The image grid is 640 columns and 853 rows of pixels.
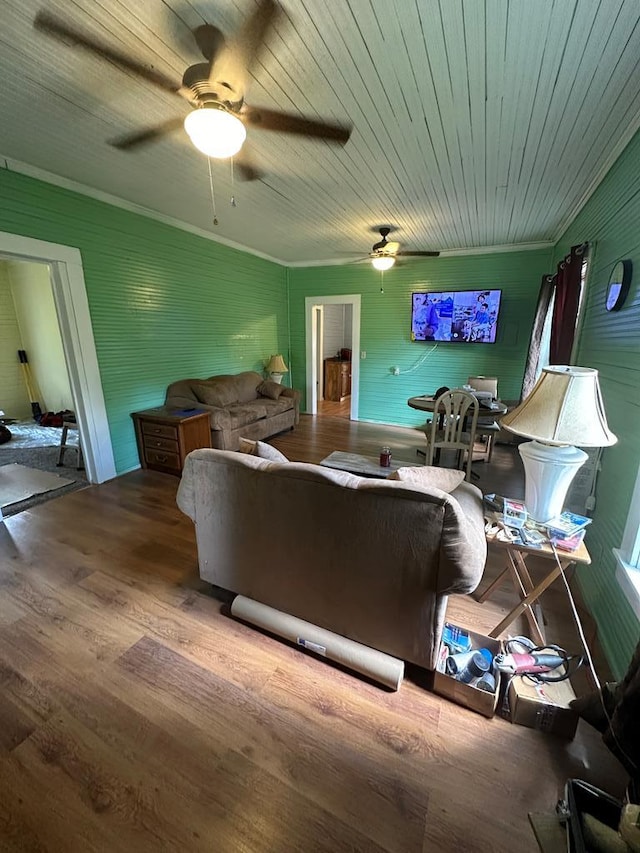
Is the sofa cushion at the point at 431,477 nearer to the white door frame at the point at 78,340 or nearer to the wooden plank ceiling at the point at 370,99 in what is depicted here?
the wooden plank ceiling at the point at 370,99

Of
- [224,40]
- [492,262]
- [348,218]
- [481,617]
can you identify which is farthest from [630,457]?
[492,262]

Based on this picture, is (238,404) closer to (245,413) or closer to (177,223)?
(245,413)

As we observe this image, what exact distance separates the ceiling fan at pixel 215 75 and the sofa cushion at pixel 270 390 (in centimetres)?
366

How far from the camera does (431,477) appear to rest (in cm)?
166

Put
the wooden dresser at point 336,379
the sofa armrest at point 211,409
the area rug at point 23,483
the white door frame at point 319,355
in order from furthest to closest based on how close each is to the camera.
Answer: the wooden dresser at point 336,379
the white door frame at point 319,355
the sofa armrest at point 211,409
the area rug at point 23,483

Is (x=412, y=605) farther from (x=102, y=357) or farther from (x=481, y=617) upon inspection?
(x=102, y=357)

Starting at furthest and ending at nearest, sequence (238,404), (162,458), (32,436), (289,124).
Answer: (32,436)
(238,404)
(162,458)
(289,124)

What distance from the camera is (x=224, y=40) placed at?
4.63ft

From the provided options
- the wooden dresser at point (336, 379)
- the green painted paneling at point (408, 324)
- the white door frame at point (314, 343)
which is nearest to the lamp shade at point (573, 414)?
the green painted paneling at point (408, 324)

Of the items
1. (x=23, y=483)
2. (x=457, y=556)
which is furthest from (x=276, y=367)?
(x=457, y=556)

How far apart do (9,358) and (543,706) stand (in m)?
7.75

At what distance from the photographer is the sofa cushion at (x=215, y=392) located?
4158 mm

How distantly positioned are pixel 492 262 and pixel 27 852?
6.18m

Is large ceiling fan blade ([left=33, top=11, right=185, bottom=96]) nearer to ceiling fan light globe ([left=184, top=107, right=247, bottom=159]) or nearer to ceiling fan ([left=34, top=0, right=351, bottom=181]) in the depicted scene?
ceiling fan ([left=34, top=0, right=351, bottom=181])
